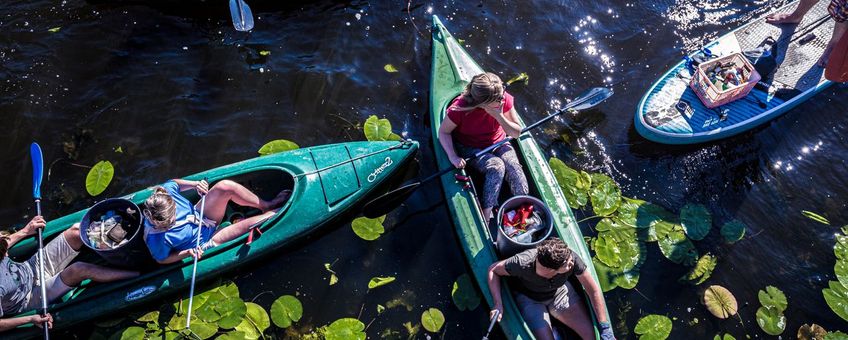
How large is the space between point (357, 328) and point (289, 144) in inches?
86.4

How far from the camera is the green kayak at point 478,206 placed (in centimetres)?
544

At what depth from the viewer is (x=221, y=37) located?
7.56m

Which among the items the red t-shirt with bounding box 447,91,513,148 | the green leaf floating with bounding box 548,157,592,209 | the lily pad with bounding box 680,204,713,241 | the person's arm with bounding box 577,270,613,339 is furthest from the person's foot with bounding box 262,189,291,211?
the lily pad with bounding box 680,204,713,241

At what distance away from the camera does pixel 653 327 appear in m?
5.71

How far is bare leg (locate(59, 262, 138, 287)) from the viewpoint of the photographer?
5.18m

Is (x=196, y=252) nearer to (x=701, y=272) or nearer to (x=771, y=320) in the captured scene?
(x=701, y=272)

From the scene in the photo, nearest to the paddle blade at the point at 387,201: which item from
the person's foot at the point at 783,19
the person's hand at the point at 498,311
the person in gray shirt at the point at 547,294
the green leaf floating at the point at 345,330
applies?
the green leaf floating at the point at 345,330

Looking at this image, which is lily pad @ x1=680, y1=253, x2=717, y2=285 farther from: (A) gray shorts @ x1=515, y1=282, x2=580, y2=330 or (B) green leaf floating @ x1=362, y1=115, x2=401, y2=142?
(B) green leaf floating @ x1=362, y1=115, x2=401, y2=142

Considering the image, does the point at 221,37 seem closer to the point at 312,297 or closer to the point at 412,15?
the point at 412,15

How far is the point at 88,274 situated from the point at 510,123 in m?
4.07

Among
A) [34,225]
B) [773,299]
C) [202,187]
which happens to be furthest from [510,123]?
[34,225]

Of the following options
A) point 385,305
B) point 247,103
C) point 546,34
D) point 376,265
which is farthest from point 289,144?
point 546,34

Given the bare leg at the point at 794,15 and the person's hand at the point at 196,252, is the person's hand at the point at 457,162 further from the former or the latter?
the bare leg at the point at 794,15

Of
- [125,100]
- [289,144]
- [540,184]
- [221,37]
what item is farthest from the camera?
[221,37]
